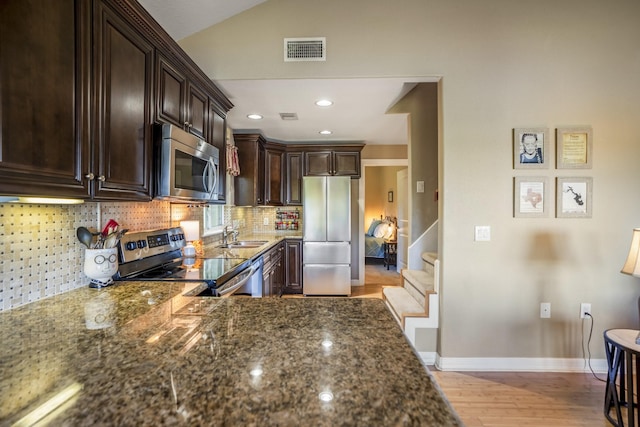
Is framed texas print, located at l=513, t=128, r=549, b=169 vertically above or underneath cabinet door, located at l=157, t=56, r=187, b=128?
underneath

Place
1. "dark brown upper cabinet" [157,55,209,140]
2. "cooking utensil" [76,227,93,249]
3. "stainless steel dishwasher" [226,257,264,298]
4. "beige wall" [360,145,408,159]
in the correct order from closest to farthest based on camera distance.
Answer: "cooking utensil" [76,227,93,249], "dark brown upper cabinet" [157,55,209,140], "stainless steel dishwasher" [226,257,264,298], "beige wall" [360,145,408,159]

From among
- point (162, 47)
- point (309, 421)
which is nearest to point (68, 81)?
point (162, 47)

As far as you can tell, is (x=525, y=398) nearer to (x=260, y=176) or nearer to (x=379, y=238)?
(x=260, y=176)

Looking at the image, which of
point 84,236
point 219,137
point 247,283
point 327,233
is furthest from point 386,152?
point 84,236

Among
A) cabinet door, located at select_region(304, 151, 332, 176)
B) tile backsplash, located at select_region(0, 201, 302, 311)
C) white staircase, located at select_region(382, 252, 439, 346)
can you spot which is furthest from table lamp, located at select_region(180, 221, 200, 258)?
cabinet door, located at select_region(304, 151, 332, 176)

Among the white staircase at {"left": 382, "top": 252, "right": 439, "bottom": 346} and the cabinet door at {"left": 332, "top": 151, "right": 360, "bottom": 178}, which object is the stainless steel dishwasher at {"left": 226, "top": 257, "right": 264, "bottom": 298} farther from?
the cabinet door at {"left": 332, "top": 151, "right": 360, "bottom": 178}

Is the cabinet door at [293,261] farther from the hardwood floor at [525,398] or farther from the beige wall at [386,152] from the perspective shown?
the hardwood floor at [525,398]

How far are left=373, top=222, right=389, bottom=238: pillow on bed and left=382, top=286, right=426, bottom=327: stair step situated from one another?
12.4ft

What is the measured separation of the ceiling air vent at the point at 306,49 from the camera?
7.84ft

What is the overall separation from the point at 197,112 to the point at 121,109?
0.83 m

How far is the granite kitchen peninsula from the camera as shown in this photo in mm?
573

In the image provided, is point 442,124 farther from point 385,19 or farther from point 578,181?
point 578,181

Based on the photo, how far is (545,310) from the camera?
2389mm

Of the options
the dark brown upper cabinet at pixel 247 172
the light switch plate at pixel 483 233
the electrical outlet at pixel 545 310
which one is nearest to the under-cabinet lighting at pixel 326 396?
the light switch plate at pixel 483 233
